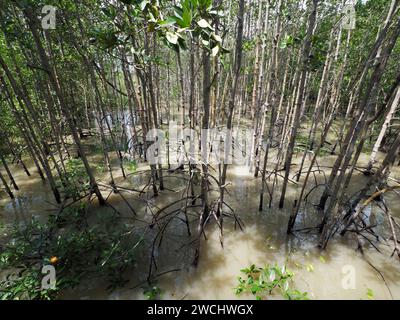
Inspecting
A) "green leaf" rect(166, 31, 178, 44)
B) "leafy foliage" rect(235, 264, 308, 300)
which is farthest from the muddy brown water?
"green leaf" rect(166, 31, 178, 44)

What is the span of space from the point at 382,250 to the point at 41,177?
7228 millimetres

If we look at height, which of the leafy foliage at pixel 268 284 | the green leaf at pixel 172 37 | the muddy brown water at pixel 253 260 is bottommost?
the muddy brown water at pixel 253 260

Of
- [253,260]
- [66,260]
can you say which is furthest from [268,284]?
[66,260]

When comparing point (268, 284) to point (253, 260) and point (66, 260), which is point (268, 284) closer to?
point (253, 260)

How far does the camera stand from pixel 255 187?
230 inches

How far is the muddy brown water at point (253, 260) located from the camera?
10.6 feet

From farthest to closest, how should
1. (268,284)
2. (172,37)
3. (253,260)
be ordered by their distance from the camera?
(253,260) < (268,284) < (172,37)

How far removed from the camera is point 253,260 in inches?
148

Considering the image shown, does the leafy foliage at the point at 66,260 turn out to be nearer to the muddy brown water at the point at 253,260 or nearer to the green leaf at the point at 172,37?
the muddy brown water at the point at 253,260

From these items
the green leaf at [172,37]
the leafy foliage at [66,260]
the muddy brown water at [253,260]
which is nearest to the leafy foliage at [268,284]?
the muddy brown water at [253,260]

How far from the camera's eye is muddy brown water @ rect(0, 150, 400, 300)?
10.6ft

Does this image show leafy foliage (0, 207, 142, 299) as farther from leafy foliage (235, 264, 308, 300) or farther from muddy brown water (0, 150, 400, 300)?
leafy foliage (235, 264, 308, 300)
